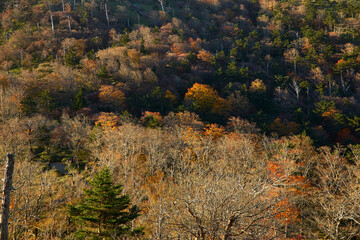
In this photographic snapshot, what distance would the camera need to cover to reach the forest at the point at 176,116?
17.8m

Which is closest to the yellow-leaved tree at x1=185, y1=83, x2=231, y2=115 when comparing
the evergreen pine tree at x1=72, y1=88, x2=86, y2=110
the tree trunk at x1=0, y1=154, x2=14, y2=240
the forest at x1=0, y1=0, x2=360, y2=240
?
the forest at x1=0, y1=0, x2=360, y2=240

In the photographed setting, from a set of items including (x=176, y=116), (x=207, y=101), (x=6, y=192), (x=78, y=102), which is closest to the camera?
(x=6, y=192)

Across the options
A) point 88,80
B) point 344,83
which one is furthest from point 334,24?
point 88,80

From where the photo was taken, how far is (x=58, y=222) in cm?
2238

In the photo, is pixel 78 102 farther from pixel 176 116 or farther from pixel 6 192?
pixel 6 192

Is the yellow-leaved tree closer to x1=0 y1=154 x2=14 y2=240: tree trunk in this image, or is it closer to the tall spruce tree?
the tall spruce tree

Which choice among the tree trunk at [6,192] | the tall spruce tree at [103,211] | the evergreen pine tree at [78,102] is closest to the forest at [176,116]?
the tall spruce tree at [103,211]

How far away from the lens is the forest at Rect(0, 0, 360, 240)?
700 inches

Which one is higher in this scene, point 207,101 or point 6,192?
point 6,192

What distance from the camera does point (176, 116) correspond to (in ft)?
156

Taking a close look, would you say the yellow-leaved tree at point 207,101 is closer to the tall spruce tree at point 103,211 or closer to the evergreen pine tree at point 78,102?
the evergreen pine tree at point 78,102

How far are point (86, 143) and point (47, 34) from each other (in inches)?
2111

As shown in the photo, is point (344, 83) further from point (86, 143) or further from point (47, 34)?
point (47, 34)

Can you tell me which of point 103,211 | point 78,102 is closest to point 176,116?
point 78,102
